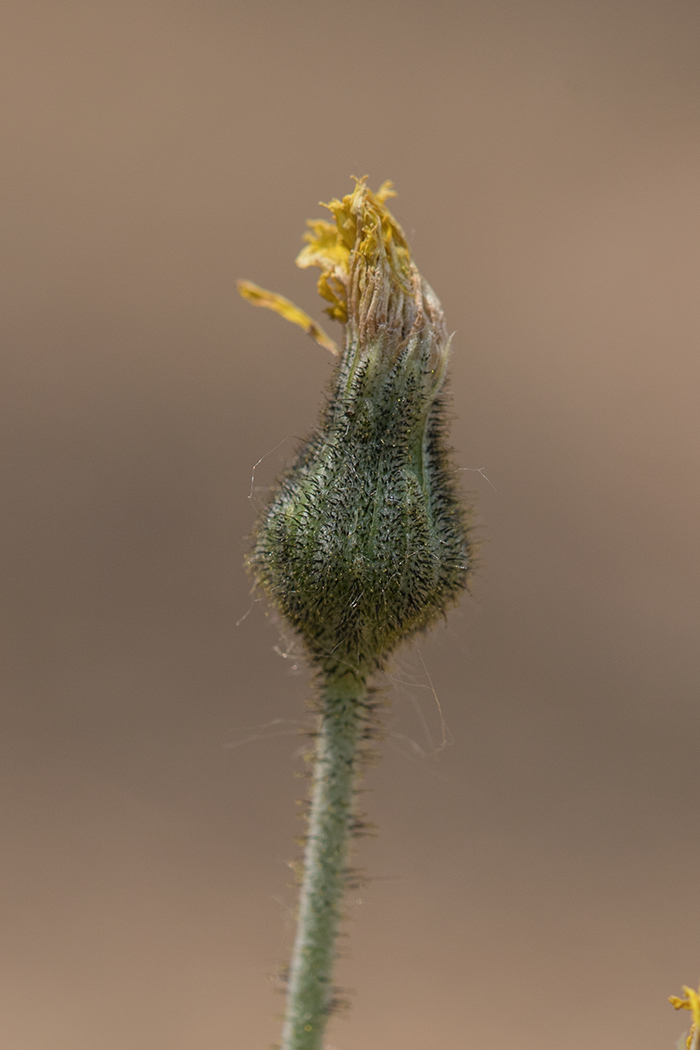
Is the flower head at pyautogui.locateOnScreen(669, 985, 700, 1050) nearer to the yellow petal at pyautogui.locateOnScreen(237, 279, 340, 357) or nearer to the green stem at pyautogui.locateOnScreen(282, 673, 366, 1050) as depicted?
the green stem at pyautogui.locateOnScreen(282, 673, 366, 1050)

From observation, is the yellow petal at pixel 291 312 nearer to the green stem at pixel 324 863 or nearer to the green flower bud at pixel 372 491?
the green flower bud at pixel 372 491

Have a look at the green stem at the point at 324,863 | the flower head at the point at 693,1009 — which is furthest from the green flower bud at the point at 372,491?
the flower head at the point at 693,1009

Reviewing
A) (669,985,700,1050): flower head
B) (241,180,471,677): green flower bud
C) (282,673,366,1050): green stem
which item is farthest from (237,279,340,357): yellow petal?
(669,985,700,1050): flower head

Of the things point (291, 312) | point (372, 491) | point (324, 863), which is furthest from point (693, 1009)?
point (291, 312)

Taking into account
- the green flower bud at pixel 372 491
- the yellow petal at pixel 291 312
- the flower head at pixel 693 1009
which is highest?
the yellow petal at pixel 291 312

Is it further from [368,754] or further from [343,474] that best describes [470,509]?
[368,754]
